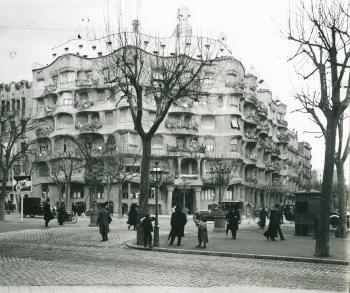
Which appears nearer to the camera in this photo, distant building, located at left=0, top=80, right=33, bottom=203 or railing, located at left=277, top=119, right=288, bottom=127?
distant building, located at left=0, top=80, right=33, bottom=203

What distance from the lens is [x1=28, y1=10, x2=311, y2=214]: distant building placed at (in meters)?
66.5

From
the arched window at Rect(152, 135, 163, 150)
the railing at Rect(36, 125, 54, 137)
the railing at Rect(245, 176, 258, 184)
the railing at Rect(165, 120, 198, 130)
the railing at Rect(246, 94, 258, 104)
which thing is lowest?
the railing at Rect(245, 176, 258, 184)

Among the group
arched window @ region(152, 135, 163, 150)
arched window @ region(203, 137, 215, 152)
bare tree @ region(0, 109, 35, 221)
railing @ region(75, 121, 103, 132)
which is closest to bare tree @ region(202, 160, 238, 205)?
arched window @ region(203, 137, 215, 152)

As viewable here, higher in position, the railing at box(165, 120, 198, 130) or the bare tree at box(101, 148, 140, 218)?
the railing at box(165, 120, 198, 130)

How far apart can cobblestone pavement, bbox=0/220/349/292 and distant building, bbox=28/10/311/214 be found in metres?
45.4

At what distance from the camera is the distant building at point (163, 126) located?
66500mm

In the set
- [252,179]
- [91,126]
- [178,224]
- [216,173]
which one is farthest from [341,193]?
[252,179]

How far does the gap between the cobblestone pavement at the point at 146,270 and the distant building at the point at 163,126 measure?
45.4 metres

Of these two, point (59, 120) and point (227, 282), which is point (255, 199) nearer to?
point (59, 120)

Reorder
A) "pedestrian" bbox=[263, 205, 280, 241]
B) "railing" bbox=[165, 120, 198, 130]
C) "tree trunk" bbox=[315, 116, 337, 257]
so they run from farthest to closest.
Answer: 1. "railing" bbox=[165, 120, 198, 130]
2. "pedestrian" bbox=[263, 205, 280, 241]
3. "tree trunk" bbox=[315, 116, 337, 257]

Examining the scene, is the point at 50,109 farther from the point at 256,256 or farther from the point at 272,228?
the point at 256,256

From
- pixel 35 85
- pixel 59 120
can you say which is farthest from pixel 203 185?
pixel 35 85

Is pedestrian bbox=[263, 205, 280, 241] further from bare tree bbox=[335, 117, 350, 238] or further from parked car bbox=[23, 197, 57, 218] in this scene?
parked car bbox=[23, 197, 57, 218]

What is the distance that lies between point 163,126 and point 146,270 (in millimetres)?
54444
